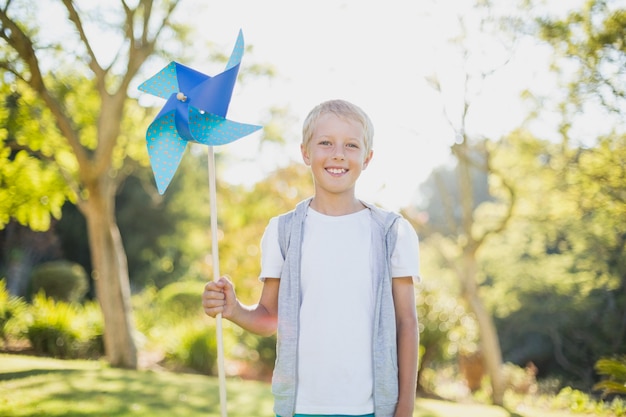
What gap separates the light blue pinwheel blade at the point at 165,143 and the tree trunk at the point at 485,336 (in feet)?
25.0

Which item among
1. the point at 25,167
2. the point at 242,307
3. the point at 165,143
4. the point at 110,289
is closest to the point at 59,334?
the point at 110,289

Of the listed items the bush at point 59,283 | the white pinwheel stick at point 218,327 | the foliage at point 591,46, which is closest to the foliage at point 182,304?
the bush at point 59,283

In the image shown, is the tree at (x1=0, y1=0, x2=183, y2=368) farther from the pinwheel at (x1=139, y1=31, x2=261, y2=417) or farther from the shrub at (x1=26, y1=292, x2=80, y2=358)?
the pinwheel at (x1=139, y1=31, x2=261, y2=417)

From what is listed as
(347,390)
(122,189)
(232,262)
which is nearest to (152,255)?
(122,189)

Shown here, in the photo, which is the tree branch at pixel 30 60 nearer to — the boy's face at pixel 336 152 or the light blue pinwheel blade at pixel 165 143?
the light blue pinwheel blade at pixel 165 143

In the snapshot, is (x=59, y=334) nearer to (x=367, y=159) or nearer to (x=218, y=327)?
(x=218, y=327)

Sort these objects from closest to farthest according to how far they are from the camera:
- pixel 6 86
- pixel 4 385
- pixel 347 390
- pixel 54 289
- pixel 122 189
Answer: pixel 347 390, pixel 4 385, pixel 6 86, pixel 54 289, pixel 122 189

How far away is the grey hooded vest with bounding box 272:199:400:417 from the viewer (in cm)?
234

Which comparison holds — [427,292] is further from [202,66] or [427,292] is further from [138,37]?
[138,37]

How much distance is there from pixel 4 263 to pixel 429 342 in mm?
14484

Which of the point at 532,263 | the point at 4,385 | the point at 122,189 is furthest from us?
the point at 122,189

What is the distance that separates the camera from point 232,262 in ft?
49.7

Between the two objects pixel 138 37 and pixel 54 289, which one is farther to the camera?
pixel 54 289

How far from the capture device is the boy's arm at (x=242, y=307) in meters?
2.47
